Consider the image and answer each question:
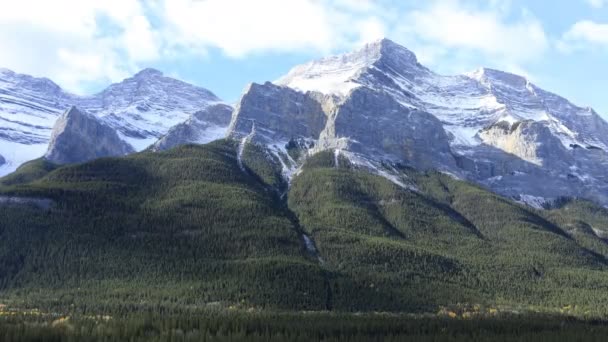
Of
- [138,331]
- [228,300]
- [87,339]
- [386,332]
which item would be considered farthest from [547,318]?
[87,339]

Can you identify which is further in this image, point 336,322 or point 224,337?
point 336,322

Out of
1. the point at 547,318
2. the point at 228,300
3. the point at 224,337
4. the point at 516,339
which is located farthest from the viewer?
the point at 228,300

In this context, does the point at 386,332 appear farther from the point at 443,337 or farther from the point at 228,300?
the point at 228,300

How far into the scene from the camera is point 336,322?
14125cm

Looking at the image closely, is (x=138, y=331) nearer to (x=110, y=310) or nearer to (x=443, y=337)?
(x=443, y=337)

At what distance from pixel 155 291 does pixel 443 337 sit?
3814 inches

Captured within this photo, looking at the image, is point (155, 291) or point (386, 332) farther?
point (155, 291)

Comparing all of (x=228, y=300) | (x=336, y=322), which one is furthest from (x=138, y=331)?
(x=228, y=300)

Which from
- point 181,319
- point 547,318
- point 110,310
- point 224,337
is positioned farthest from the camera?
point 547,318

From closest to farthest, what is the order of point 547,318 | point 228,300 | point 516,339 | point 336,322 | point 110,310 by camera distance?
point 516,339, point 336,322, point 110,310, point 547,318, point 228,300

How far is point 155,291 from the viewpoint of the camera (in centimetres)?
19975

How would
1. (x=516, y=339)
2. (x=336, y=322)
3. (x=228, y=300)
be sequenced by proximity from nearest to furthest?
(x=516, y=339), (x=336, y=322), (x=228, y=300)

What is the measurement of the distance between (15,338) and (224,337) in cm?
2681

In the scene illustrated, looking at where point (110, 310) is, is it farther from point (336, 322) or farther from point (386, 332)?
point (386, 332)
